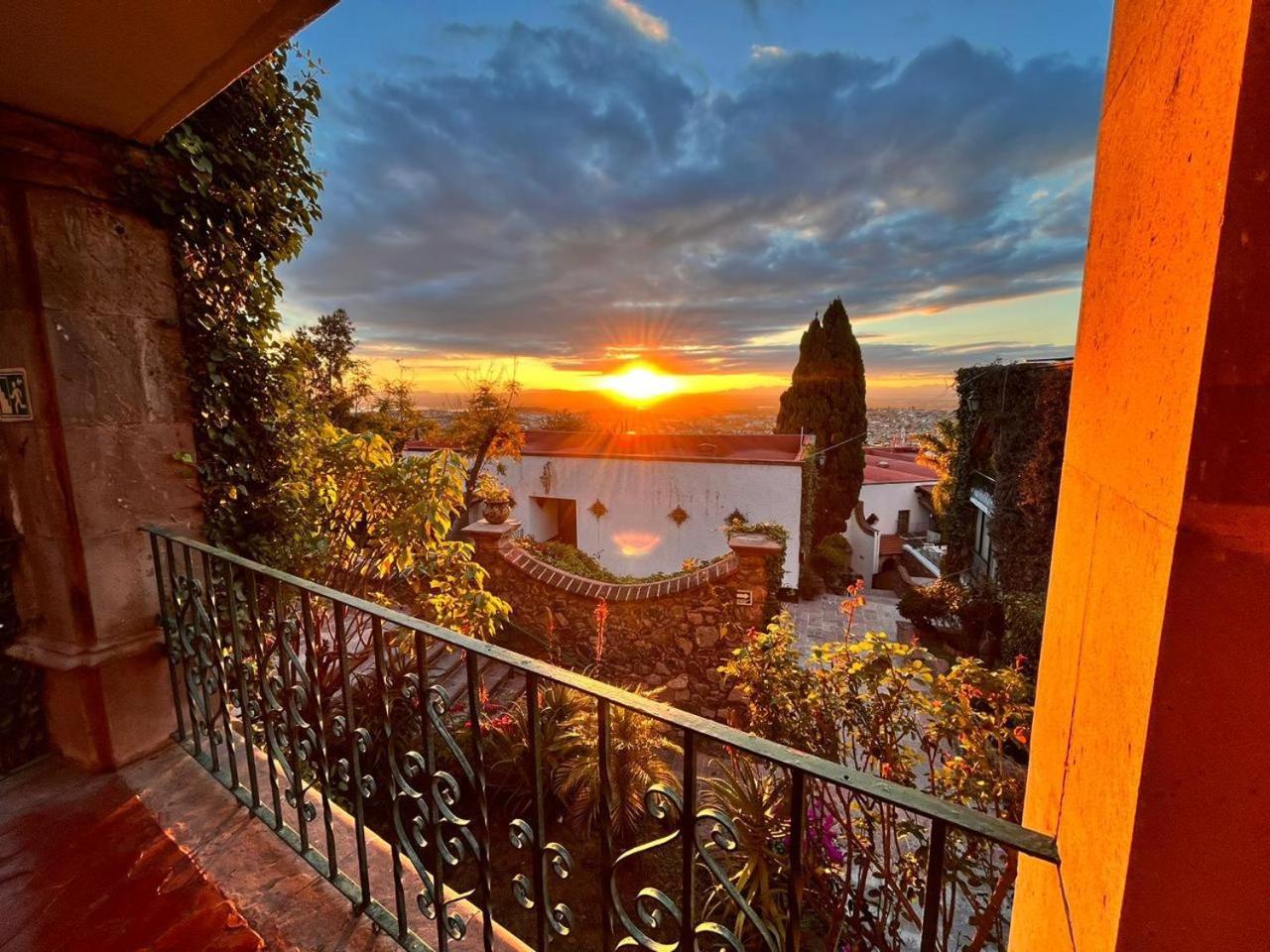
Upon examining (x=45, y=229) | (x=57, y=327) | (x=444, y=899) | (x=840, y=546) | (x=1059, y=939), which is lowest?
(x=840, y=546)

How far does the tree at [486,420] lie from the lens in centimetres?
1215

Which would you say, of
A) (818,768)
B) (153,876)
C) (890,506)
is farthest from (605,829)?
(890,506)

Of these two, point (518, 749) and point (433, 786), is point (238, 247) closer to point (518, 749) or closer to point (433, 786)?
point (433, 786)

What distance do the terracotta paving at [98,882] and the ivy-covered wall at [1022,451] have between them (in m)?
10.1

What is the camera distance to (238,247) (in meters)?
2.50

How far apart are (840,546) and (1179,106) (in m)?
15.0

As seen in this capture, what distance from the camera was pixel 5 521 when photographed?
2.26 meters

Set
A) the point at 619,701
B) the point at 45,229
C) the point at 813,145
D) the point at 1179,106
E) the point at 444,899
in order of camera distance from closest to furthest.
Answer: the point at 1179,106 < the point at 619,701 < the point at 444,899 < the point at 45,229 < the point at 813,145

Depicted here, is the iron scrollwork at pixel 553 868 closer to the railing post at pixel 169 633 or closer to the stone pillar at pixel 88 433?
the railing post at pixel 169 633

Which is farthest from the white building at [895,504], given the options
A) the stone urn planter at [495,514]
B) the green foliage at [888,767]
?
the green foliage at [888,767]

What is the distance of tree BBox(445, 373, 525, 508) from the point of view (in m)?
12.1

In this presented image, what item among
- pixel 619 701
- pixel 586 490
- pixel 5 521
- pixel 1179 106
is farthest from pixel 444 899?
pixel 586 490

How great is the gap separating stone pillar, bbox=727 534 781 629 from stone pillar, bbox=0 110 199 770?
4971 millimetres

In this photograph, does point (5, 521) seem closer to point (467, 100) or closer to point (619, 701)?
point (619, 701)
